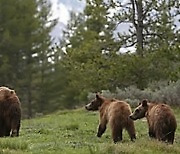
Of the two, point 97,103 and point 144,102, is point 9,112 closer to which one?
point 97,103

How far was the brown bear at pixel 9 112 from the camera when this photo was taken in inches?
531

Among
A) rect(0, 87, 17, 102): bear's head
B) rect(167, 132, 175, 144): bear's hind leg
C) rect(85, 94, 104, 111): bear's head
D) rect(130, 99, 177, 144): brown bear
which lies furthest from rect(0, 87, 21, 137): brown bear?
rect(167, 132, 175, 144): bear's hind leg

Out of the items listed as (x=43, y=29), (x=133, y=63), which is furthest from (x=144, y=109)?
(x=43, y=29)

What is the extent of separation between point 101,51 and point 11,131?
1690 cm

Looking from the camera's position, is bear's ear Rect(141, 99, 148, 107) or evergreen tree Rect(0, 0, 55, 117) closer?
bear's ear Rect(141, 99, 148, 107)

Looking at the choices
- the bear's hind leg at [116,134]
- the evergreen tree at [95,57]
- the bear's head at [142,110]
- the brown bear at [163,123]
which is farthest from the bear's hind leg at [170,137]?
the evergreen tree at [95,57]

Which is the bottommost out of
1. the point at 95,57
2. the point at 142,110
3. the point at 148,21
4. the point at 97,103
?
the point at 142,110

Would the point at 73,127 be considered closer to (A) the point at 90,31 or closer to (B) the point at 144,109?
(B) the point at 144,109

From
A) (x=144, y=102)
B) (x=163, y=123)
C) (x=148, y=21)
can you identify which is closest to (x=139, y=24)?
(x=148, y=21)

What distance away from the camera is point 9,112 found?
13.5 m

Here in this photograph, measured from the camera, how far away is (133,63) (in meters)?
27.9

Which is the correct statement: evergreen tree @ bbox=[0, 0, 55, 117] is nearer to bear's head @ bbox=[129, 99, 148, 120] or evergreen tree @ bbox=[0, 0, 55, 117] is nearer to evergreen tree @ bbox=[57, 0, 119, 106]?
evergreen tree @ bbox=[57, 0, 119, 106]

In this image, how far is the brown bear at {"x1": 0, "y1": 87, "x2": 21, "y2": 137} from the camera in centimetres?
1349

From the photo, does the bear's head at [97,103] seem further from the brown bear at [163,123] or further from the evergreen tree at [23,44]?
the evergreen tree at [23,44]
